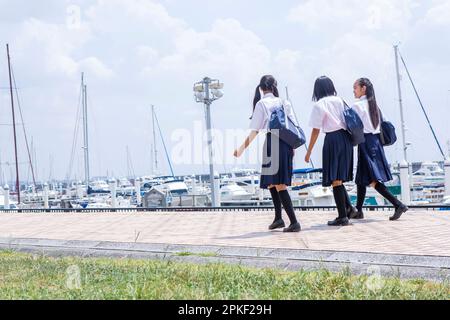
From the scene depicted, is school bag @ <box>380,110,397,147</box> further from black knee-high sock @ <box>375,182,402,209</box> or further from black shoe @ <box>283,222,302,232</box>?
black shoe @ <box>283,222,302,232</box>

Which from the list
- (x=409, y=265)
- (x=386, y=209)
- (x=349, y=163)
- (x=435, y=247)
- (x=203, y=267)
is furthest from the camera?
(x=386, y=209)

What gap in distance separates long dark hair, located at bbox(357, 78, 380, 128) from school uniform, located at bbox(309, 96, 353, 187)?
0.64 meters

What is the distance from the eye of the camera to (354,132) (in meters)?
6.33

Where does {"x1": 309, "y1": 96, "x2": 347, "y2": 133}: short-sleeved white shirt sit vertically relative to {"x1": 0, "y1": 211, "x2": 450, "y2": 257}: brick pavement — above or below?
above

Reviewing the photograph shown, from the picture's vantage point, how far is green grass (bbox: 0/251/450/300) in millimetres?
2984

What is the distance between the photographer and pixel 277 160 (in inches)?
237

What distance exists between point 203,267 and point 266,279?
0.82m

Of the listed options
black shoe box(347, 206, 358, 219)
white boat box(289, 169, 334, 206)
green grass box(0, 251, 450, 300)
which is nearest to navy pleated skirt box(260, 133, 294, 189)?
black shoe box(347, 206, 358, 219)

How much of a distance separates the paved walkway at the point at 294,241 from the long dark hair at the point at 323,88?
1646 millimetres

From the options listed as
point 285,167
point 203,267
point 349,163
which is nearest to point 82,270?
point 203,267

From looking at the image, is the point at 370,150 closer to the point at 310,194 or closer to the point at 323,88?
the point at 323,88

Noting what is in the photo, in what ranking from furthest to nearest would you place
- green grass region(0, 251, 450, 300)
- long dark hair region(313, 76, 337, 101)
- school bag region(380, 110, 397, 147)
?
school bag region(380, 110, 397, 147)
long dark hair region(313, 76, 337, 101)
green grass region(0, 251, 450, 300)

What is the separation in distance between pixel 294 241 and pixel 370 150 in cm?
224
